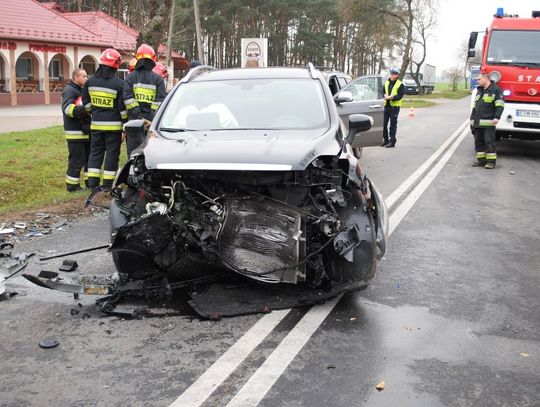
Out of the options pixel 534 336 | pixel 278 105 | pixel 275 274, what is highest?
pixel 278 105

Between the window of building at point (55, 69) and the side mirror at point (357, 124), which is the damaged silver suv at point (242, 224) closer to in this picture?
the side mirror at point (357, 124)

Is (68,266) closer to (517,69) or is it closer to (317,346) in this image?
(317,346)

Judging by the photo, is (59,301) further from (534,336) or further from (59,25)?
(59,25)

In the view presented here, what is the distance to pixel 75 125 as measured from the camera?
8578 millimetres

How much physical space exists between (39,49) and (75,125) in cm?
2375

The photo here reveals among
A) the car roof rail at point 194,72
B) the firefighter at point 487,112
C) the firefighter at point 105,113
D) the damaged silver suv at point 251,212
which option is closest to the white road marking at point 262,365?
the damaged silver suv at point 251,212

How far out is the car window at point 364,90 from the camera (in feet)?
42.7

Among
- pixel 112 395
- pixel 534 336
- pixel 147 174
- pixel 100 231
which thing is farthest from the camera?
pixel 100 231

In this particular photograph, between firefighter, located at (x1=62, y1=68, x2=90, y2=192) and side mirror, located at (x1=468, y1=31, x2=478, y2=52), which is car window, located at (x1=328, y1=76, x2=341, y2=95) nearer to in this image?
side mirror, located at (x1=468, y1=31, x2=478, y2=52)

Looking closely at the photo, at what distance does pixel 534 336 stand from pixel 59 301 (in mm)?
3530

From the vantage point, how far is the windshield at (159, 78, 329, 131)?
5336 mm

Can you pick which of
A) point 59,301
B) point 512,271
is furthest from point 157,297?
point 512,271

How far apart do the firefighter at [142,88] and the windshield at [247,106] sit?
216 centimetres

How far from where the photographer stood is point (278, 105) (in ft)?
18.4
